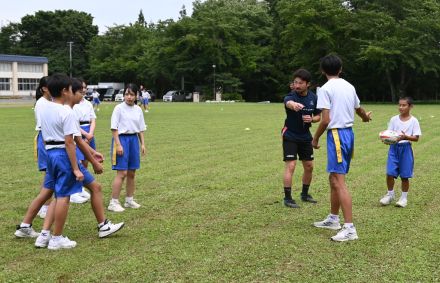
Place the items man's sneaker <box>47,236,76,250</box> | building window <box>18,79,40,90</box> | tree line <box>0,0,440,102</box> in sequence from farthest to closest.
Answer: building window <box>18,79,40,90</box>
tree line <box>0,0,440,102</box>
man's sneaker <box>47,236,76,250</box>

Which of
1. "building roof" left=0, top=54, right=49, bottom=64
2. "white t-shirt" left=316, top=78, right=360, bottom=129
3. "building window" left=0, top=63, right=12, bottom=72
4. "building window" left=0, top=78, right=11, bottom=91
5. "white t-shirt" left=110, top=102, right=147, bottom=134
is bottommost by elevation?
"white t-shirt" left=110, top=102, right=147, bottom=134

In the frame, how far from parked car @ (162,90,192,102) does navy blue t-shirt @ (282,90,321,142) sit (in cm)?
5346

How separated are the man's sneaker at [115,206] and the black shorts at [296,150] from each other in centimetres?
232

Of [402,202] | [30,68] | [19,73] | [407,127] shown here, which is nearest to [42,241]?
[402,202]

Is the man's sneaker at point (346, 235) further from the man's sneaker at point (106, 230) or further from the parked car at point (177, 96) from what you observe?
the parked car at point (177, 96)

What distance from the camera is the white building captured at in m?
70.4

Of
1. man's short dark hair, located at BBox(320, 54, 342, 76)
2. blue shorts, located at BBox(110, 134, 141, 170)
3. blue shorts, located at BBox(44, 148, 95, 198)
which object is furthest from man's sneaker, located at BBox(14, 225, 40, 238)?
man's short dark hair, located at BBox(320, 54, 342, 76)

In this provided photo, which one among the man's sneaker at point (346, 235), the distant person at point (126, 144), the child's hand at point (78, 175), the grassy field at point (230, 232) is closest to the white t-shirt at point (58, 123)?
the child's hand at point (78, 175)

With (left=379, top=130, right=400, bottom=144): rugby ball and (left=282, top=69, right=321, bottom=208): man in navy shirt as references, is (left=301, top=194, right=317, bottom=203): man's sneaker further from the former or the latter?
(left=379, top=130, right=400, bottom=144): rugby ball

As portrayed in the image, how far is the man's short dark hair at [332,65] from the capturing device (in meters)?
5.47

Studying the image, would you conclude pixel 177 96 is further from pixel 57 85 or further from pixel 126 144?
pixel 57 85

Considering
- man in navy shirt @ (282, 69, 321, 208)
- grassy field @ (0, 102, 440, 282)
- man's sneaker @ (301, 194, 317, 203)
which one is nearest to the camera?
grassy field @ (0, 102, 440, 282)

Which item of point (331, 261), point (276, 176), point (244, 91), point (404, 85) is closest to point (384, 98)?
point (404, 85)

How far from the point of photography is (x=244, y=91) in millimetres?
65562
